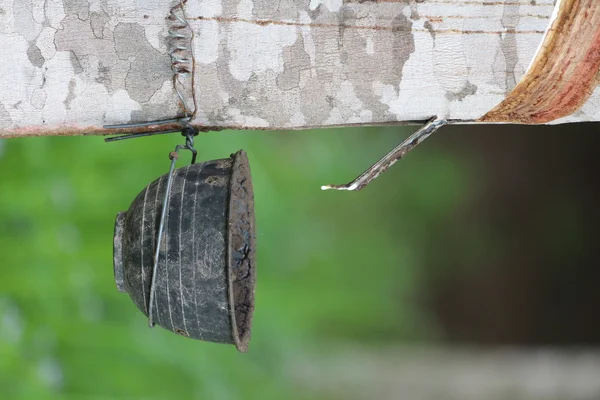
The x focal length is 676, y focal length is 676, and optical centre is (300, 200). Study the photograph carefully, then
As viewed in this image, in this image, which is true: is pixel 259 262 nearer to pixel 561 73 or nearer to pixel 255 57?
pixel 255 57

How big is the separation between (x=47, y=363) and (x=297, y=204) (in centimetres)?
138

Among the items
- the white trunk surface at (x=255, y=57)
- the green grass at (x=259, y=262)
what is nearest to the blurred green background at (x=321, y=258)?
the green grass at (x=259, y=262)

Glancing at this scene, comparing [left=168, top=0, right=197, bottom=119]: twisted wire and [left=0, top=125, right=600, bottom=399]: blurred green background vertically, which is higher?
[left=168, top=0, right=197, bottom=119]: twisted wire

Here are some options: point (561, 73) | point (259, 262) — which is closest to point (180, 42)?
point (561, 73)

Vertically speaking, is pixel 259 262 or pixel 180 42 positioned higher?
pixel 180 42

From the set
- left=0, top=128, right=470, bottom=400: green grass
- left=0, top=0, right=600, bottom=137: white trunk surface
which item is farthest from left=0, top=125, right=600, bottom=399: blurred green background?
left=0, top=0, right=600, bottom=137: white trunk surface

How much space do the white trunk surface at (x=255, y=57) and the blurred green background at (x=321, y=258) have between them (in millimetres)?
1432

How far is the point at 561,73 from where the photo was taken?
5.31 feet

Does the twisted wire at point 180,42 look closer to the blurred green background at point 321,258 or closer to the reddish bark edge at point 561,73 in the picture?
the reddish bark edge at point 561,73

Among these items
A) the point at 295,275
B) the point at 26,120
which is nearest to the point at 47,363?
the point at 295,275

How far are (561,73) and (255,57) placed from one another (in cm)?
73

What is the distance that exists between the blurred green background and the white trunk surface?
4.70 feet

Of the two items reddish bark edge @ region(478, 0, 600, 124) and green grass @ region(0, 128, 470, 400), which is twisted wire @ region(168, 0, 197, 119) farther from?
green grass @ region(0, 128, 470, 400)

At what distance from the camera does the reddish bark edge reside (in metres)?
1.56
